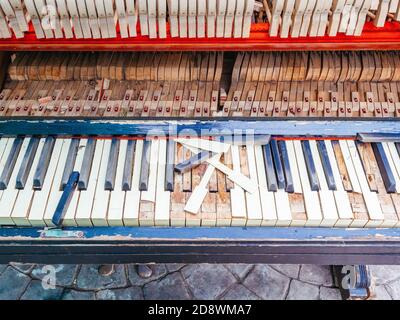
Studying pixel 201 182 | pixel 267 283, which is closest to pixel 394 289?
pixel 267 283

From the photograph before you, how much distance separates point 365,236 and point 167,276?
6.06 feet

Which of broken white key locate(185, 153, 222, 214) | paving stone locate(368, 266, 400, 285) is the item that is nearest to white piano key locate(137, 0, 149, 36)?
broken white key locate(185, 153, 222, 214)

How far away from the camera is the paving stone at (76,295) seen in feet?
11.8

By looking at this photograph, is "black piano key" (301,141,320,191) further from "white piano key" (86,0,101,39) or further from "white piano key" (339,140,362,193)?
"white piano key" (86,0,101,39)

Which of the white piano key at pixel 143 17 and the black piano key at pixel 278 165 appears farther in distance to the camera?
the black piano key at pixel 278 165

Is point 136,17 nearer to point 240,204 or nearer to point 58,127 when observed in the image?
point 58,127

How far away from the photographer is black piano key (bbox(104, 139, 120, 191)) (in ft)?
8.39

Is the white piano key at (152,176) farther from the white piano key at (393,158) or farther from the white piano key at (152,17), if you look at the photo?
the white piano key at (393,158)

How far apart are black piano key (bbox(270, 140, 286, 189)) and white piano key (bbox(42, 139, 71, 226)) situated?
4.36ft

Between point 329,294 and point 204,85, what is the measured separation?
6.89ft

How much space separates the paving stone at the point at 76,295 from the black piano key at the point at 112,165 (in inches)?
58.3

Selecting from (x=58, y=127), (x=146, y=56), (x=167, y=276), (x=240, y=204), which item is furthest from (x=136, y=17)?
(x=167, y=276)

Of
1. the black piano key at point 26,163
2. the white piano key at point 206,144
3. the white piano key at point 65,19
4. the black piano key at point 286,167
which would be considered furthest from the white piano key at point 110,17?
the black piano key at point 286,167

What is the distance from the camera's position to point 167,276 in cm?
372
